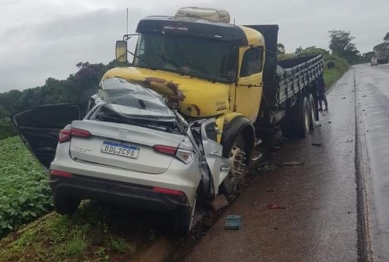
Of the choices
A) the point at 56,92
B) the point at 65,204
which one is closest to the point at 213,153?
the point at 65,204

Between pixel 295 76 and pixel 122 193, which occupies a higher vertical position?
pixel 295 76

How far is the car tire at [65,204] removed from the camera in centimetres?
626

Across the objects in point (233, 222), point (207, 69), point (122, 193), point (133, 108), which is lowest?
point (233, 222)

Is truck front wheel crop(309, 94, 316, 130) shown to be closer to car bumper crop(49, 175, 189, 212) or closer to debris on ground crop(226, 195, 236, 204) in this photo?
debris on ground crop(226, 195, 236, 204)

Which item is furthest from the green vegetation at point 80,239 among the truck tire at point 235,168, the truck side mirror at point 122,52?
the truck side mirror at point 122,52

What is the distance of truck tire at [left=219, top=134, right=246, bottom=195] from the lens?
793 cm

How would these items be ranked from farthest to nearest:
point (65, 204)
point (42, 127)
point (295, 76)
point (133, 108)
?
point (295, 76)
point (42, 127)
point (133, 108)
point (65, 204)

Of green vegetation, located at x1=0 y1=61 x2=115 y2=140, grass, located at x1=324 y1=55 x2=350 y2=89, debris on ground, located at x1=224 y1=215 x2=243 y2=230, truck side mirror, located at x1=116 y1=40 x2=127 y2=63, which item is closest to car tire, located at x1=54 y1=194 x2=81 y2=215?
debris on ground, located at x1=224 y1=215 x2=243 y2=230

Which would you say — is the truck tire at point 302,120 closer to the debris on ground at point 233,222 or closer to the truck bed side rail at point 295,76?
the truck bed side rail at point 295,76

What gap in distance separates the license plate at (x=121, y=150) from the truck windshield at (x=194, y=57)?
9.19 ft

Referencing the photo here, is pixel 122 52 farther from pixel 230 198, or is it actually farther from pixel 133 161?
pixel 133 161

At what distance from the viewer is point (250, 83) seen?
30.0 ft

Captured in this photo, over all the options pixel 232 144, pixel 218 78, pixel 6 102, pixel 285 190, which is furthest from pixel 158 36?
pixel 6 102

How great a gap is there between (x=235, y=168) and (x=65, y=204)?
9.37 feet
